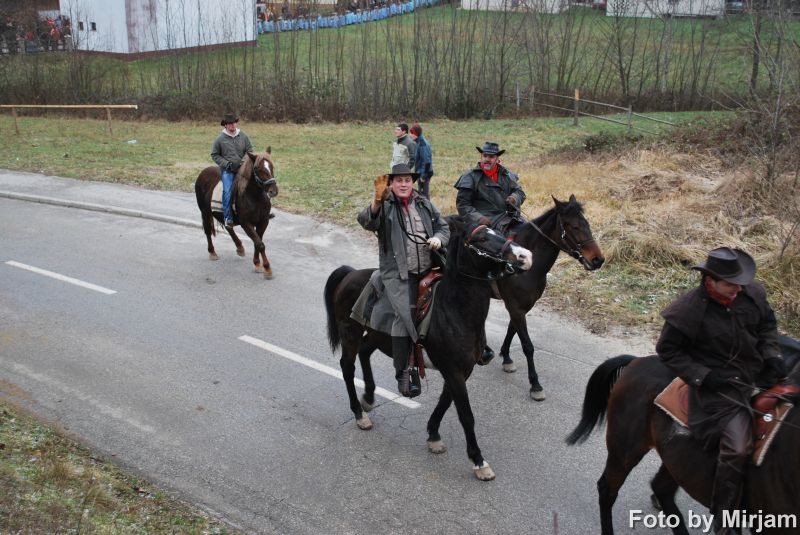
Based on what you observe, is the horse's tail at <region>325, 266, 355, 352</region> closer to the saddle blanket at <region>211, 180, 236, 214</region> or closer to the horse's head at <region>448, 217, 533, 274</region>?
the horse's head at <region>448, 217, 533, 274</region>

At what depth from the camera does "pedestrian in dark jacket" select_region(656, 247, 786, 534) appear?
4.09 meters

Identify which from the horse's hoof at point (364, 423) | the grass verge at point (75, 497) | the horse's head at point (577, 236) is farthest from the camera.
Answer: the horse's head at point (577, 236)

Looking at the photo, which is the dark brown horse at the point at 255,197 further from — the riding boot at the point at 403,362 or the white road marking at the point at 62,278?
the riding boot at the point at 403,362

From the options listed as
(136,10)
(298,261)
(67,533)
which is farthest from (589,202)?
(136,10)

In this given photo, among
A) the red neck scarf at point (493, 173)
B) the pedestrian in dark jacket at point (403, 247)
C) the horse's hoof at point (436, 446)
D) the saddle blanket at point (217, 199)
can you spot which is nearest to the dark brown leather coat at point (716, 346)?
the pedestrian in dark jacket at point (403, 247)

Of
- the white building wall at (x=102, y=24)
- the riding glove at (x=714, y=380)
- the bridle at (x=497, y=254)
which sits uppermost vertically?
the white building wall at (x=102, y=24)

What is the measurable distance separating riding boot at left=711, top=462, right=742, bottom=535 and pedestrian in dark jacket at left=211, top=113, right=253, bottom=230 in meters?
9.13

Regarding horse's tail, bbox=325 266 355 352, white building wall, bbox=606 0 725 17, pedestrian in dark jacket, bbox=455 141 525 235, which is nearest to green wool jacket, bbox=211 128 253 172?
pedestrian in dark jacket, bbox=455 141 525 235

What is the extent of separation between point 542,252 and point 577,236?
1.63 feet

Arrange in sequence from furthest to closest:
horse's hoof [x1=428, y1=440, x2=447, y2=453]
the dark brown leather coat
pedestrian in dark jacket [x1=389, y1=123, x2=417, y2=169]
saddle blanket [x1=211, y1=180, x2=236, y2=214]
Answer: pedestrian in dark jacket [x1=389, y1=123, x2=417, y2=169] < saddle blanket [x1=211, y1=180, x2=236, y2=214] < horse's hoof [x1=428, y1=440, x2=447, y2=453] < the dark brown leather coat

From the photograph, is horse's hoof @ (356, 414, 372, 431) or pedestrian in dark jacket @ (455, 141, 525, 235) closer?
horse's hoof @ (356, 414, 372, 431)

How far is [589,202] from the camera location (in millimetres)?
13609

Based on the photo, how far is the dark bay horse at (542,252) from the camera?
7102 mm

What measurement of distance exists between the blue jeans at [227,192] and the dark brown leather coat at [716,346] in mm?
8663
